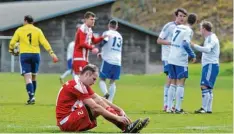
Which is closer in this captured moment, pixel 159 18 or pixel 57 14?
pixel 57 14

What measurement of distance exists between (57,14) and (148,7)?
109 ft

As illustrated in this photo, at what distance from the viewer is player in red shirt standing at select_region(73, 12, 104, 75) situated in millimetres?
18109

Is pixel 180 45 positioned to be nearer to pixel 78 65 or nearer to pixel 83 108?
pixel 78 65

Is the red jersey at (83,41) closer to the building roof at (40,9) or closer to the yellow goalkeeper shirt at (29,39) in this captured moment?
the yellow goalkeeper shirt at (29,39)

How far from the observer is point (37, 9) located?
5747cm

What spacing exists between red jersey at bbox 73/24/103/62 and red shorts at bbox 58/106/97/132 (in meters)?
6.98

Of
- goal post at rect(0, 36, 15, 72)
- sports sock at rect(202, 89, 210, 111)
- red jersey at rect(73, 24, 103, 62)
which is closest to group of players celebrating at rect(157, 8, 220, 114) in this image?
sports sock at rect(202, 89, 210, 111)

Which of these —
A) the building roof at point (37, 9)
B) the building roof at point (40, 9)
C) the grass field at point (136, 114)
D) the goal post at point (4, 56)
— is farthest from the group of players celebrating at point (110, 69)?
the building roof at point (37, 9)

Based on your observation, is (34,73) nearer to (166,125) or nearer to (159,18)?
(166,125)

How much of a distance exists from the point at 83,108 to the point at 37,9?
4674cm

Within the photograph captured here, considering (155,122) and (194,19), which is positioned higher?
(194,19)

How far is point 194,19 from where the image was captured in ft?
53.9

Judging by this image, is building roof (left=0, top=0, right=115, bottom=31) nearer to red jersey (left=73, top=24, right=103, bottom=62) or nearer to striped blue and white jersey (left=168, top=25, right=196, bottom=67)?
red jersey (left=73, top=24, right=103, bottom=62)

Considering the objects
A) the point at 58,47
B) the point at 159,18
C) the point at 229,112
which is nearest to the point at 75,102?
the point at 229,112
